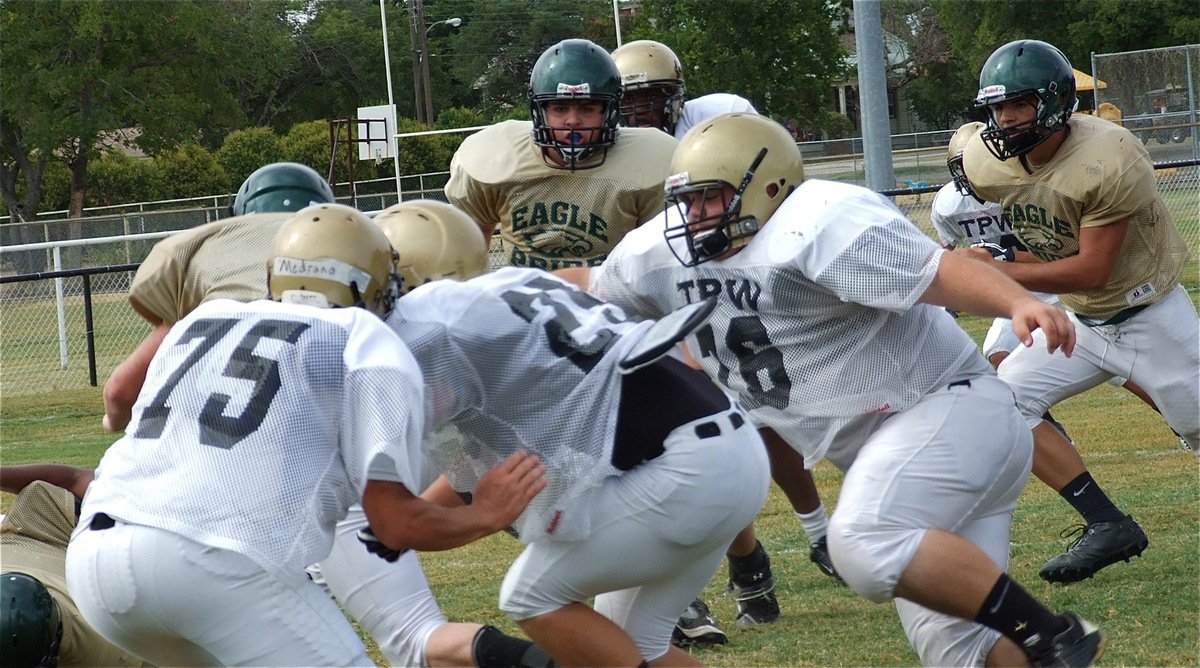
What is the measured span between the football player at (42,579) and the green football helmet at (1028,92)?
11.1ft

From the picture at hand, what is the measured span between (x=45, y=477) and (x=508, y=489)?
2.31 meters

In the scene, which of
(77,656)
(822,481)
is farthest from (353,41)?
(77,656)

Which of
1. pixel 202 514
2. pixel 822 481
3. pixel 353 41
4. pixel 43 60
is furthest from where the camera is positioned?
pixel 353 41

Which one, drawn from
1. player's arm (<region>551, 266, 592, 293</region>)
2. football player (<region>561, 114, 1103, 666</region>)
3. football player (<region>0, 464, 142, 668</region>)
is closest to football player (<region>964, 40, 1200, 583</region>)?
football player (<region>561, 114, 1103, 666</region>)

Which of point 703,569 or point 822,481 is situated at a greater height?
point 703,569

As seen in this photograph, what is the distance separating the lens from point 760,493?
3188 mm

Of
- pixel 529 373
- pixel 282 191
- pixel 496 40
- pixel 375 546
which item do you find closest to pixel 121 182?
pixel 496 40

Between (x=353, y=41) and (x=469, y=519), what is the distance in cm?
4141

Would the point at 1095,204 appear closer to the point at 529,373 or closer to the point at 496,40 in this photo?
the point at 529,373

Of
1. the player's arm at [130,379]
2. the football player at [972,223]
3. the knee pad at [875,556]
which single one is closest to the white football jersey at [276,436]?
the player's arm at [130,379]

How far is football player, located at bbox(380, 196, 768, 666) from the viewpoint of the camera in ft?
9.97

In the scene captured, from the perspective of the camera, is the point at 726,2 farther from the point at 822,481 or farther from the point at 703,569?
the point at 703,569

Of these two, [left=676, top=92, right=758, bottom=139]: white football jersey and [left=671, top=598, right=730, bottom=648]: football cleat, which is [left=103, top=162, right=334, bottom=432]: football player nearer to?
[left=671, top=598, right=730, bottom=648]: football cleat

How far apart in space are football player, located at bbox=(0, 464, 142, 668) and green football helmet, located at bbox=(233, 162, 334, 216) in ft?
3.53
